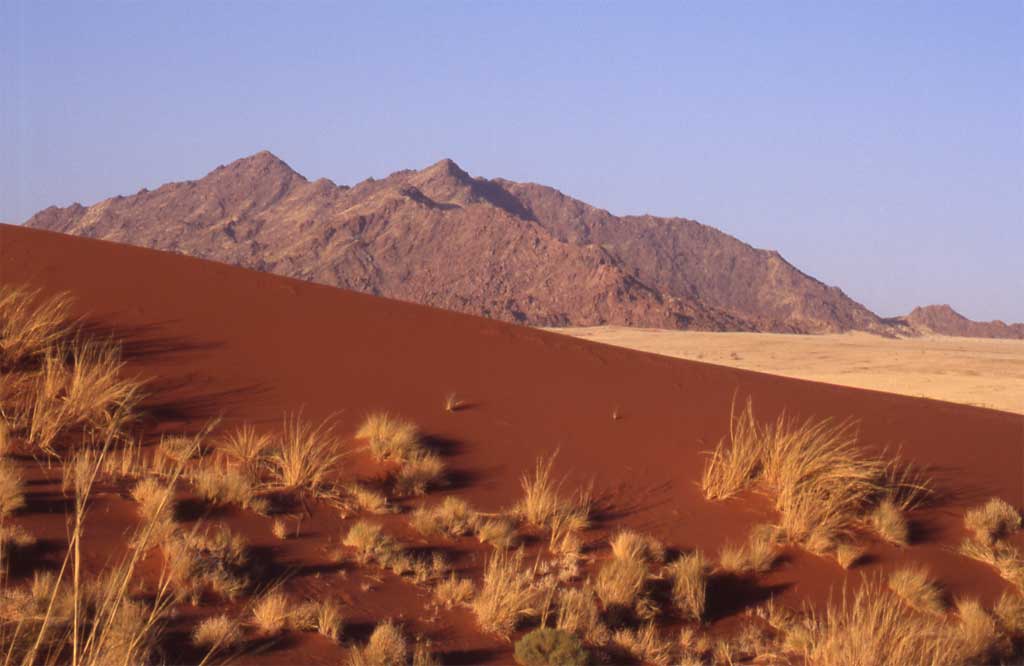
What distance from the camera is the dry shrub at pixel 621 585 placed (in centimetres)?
862

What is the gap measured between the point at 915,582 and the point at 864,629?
279cm

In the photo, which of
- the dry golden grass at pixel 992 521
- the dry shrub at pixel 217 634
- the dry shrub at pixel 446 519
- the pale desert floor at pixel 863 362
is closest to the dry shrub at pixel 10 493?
the dry shrub at pixel 217 634

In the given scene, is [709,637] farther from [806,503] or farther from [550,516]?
[806,503]

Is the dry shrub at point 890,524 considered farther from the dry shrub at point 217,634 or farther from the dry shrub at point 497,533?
the dry shrub at point 217,634

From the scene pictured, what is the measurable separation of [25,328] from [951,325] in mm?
145499

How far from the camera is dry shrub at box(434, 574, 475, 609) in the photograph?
824 centimetres

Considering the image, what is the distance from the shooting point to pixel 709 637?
8.80 metres

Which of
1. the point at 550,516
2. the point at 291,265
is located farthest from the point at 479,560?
the point at 291,265

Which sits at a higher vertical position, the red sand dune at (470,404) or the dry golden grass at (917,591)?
the red sand dune at (470,404)

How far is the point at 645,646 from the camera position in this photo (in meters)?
8.17

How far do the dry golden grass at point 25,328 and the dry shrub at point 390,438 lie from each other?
135 inches

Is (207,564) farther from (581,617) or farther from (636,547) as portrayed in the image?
(636,547)

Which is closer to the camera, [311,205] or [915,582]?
[915,582]

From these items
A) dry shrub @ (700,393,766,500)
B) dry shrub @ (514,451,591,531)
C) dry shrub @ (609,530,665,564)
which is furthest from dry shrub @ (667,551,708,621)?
dry shrub @ (700,393,766,500)
